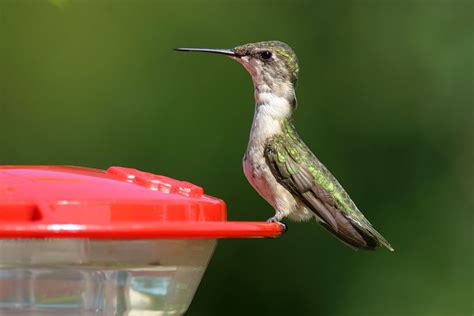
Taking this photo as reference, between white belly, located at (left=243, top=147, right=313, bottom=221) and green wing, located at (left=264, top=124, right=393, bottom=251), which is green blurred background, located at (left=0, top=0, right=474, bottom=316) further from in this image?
white belly, located at (left=243, top=147, right=313, bottom=221)

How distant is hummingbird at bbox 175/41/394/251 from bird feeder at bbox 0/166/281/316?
1479mm

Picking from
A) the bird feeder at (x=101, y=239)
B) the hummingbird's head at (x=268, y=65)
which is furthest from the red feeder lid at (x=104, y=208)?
the hummingbird's head at (x=268, y=65)

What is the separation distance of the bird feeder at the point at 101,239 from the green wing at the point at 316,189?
1.53m

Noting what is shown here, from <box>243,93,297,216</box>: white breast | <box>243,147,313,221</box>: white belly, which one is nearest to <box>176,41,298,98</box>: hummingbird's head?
<box>243,93,297,216</box>: white breast

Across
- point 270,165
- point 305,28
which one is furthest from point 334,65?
point 270,165

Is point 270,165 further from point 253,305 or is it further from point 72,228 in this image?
point 72,228

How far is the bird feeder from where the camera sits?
2.01 m

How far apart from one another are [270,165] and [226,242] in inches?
47.9

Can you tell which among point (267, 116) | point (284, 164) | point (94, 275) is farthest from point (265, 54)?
point (94, 275)

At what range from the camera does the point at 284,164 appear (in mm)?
3973

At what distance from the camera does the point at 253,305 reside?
5125 millimetres

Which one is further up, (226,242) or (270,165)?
(270,165)

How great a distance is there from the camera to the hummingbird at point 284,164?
392 cm

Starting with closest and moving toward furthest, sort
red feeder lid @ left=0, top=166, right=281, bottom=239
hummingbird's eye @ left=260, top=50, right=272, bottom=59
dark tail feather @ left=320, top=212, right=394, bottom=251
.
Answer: red feeder lid @ left=0, top=166, right=281, bottom=239 < dark tail feather @ left=320, top=212, right=394, bottom=251 < hummingbird's eye @ left=260, top=50, right=272, bottom=59
